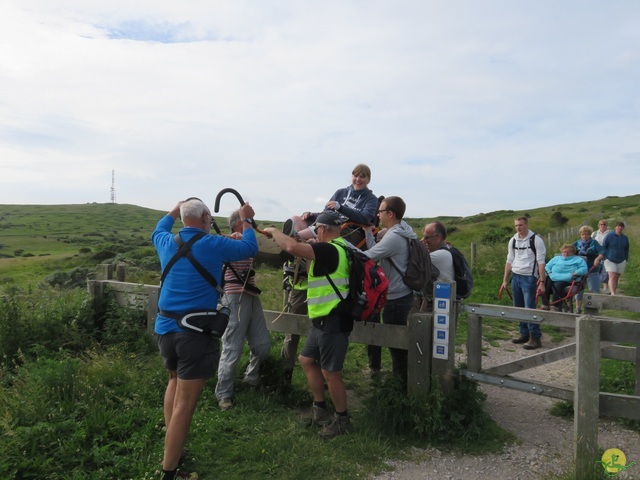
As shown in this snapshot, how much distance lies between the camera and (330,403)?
5285mm

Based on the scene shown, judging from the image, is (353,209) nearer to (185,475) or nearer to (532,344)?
(185,475)

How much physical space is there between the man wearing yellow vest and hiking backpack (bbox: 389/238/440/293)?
86 cm

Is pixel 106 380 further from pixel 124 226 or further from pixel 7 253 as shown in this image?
pixel 124 226

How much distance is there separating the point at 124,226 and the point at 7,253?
170 ft

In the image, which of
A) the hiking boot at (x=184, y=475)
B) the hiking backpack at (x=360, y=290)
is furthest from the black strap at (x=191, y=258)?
the hiking boot at (x=184, y=475)

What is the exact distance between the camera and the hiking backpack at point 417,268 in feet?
16.3

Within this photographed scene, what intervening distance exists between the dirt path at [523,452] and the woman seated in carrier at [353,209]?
2.34 meters

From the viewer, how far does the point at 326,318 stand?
4445 millimetres

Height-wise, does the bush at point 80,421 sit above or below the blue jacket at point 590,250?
below

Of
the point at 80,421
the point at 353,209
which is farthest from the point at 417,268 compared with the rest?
the point at 80,421

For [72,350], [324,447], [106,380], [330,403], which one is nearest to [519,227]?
[330,403]

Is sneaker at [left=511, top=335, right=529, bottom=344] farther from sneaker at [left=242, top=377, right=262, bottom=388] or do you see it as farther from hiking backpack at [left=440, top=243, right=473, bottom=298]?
sneaker at [left=242, top=377, right=262, bottom=388]

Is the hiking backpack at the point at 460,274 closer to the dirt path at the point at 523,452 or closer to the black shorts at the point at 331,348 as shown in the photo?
the dirt path at the point at 523,452

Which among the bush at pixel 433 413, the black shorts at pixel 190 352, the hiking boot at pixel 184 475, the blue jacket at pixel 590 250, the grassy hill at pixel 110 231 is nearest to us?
the black shorts at pixel 190 352
